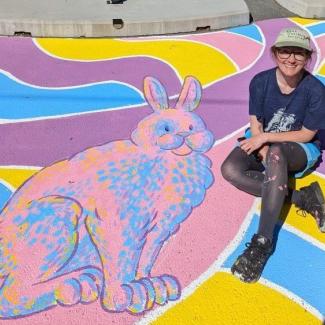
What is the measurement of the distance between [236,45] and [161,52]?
2.53 feet

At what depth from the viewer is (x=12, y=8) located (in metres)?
4.94

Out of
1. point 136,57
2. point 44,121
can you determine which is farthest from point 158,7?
point 44,121

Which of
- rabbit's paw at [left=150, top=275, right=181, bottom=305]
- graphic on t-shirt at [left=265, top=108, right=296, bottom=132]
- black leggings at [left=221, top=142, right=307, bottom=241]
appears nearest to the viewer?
rabbit's paw at [left=150, top=275, right=181, bottom=305]

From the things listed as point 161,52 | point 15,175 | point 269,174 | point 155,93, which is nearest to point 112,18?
point 161,52

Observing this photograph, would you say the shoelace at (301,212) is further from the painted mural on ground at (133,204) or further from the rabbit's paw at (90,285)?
the rabbit's paw at (90,285)

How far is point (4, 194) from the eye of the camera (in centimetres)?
273

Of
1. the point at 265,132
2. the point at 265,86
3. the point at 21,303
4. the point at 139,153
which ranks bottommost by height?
the point at 21,303

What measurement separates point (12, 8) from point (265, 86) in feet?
11.5

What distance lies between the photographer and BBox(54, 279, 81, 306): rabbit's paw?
7.14ft

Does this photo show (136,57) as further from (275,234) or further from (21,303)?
(21,303)

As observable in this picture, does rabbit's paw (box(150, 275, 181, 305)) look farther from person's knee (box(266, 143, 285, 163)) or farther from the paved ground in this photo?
the paved ground

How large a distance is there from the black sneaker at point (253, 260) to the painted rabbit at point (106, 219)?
0.33 meters

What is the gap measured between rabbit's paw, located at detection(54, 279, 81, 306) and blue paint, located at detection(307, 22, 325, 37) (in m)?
3.72

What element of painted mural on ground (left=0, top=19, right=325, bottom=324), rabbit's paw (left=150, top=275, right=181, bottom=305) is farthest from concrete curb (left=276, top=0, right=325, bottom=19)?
rabbit's paw (left=150, top=275, right=181, bottom=305)
